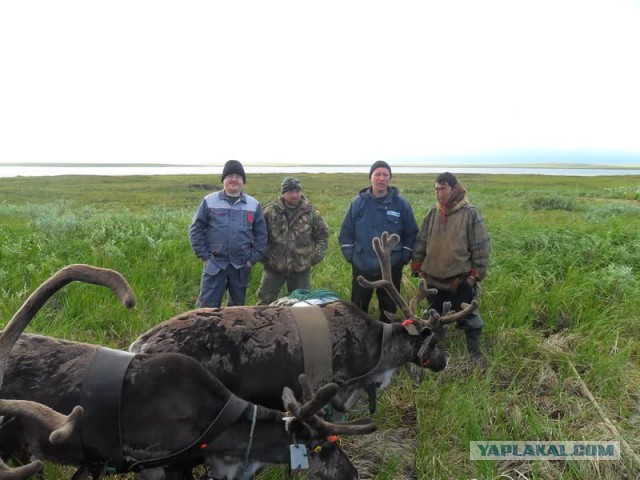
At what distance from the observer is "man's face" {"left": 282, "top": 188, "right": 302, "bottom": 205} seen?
5.72 m

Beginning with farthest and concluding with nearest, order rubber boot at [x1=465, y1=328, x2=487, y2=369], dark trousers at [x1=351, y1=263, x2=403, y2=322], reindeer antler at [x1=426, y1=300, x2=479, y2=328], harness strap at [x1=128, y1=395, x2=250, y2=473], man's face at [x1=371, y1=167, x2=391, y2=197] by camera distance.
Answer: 1. dark trousers at [x1=351, y1=263, x2=403, y2=322]
2. man's face at [x1=371, y1=167, x2=391, y2=197]
3. rubber boot at [x1=465, y1=328, x2=487, y2=369]
4. reindeer antler at [x1=426, y1=300, x2=479, y2=328]
5. harness strap at [x1=128, y1=395, x2=250, y2=473]

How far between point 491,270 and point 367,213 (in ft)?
9.74

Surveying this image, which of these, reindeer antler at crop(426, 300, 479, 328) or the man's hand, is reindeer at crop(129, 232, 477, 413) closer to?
reindeer antler at crop(426, 300, 479, 328)

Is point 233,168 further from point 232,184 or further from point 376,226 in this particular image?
point 376,226

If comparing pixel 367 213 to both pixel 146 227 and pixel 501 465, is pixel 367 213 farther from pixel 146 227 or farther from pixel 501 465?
pixel 146 227

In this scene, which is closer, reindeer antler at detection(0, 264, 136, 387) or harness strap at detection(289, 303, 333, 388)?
reindeer antler at detection(0, 264, 136, 387)

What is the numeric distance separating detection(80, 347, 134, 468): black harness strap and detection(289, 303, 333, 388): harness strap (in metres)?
1.53

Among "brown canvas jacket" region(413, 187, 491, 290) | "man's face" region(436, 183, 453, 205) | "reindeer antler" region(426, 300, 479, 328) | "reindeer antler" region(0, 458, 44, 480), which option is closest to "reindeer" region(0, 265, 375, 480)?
"reindeer antler" region(0, 458, 44, 480)

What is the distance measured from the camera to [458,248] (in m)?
5.00

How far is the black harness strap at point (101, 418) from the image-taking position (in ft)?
8.26

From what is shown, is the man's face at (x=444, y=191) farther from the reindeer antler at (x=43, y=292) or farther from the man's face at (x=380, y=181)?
the reindeer antler at (x=43, y=292)

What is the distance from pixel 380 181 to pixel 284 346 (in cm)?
257

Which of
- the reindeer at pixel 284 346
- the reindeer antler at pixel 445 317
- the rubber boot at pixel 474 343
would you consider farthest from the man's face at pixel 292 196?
the rubber boot at pixel 474 343

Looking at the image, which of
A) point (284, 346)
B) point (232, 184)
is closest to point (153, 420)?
point (284, 346)
